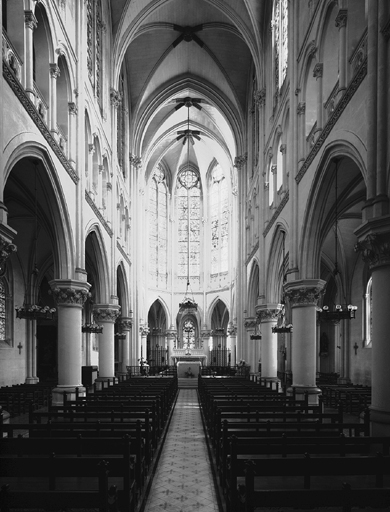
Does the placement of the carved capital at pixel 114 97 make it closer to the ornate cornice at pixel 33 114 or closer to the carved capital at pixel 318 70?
the ornate cornice at pixel 33 114

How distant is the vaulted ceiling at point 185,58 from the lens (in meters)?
29.2

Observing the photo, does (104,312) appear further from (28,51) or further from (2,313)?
(28,51)

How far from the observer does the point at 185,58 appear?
37750 mm

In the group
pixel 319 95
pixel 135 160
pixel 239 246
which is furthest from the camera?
pixel 239 246

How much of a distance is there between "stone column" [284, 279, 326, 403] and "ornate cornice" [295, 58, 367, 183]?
13.4ft

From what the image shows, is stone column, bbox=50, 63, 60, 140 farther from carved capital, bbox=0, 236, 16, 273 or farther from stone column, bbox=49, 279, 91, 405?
carved capital, bbox=0, 236, 16, 273

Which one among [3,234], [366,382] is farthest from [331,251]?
[3,234]

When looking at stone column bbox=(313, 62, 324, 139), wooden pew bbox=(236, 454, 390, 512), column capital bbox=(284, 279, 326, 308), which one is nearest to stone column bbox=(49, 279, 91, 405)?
column capital bbox=(284, 279, 326, 308)

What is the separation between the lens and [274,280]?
27031 mm

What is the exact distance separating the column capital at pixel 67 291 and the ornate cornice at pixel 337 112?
8776 mm

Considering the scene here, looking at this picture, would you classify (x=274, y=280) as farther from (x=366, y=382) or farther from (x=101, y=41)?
(x=101, y=41)

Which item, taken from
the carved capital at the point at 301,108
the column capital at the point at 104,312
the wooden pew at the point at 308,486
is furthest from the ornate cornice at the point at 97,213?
the wooden pew at the point at 308,486

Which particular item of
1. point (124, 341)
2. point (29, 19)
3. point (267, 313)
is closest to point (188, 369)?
point (124, 341)

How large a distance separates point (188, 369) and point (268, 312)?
13405 millimetres
